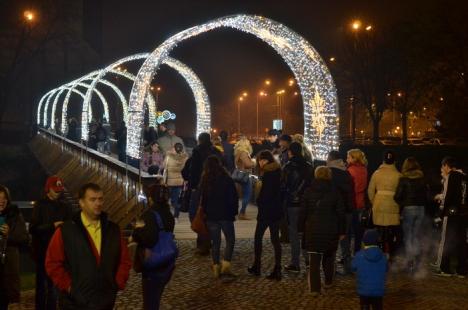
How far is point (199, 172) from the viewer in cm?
1227

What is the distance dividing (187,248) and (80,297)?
749 centimetres

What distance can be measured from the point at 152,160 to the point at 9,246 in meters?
10.8

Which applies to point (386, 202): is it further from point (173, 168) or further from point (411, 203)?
point (173, 168)

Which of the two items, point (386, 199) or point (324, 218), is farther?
point (386, 199)

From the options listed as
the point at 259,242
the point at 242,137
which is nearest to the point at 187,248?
the point at 259,242

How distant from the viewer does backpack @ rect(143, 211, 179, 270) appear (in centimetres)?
684

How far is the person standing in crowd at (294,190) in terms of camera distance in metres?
10.6

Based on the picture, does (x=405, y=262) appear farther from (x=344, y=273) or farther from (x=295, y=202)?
(x=295, y=202)

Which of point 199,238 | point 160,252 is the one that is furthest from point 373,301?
point 199,238

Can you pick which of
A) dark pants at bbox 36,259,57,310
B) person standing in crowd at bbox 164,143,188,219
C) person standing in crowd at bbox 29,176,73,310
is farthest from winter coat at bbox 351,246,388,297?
person standing in crowd at bbox 164,143,188,219

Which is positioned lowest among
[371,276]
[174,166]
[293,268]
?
[293,268]

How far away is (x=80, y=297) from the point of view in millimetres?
5336

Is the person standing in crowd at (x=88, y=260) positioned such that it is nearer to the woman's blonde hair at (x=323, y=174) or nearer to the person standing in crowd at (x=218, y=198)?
the woman's blonde hair at (x=323, y=174)

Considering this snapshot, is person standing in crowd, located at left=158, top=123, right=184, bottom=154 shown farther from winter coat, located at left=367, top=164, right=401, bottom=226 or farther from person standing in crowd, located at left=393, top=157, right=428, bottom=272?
person standing in crowd, located at left=393, top=157, right=428, bottom=272
